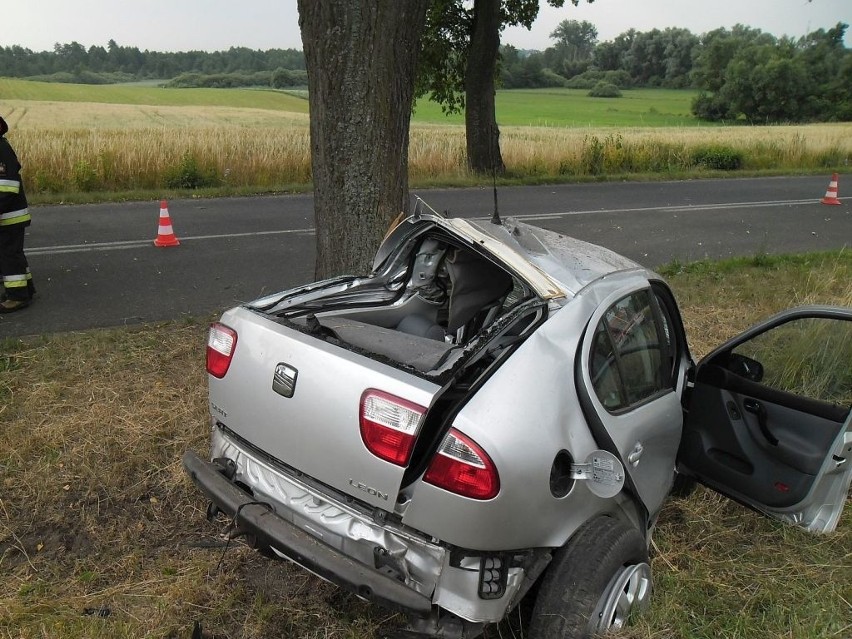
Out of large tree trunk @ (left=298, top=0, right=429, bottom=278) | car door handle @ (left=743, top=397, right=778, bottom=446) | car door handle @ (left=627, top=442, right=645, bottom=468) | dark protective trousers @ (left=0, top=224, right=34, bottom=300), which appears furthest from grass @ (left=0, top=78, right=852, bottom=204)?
car door handle @ (left=627, top=442, right=645, bottom=468)

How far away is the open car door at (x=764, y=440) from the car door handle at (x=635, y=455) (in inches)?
31.3

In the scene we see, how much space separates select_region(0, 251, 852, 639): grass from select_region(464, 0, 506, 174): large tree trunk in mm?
11985

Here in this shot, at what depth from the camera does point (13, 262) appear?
6254 mm

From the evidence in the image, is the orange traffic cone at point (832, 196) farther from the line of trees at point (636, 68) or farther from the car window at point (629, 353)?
the car window at point (629, 353)

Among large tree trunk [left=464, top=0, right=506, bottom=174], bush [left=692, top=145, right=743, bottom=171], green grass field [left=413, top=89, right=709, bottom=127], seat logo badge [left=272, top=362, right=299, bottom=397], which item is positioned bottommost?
seat logo badge [left=272, top=362, right=299, bottom=397]

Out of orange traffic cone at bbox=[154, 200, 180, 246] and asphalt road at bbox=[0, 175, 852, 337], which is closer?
asphalt road at bbox=[0, 175, 852, 337]

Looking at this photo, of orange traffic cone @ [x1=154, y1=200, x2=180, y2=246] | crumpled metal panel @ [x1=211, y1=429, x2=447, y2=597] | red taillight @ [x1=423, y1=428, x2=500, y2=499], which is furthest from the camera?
orange traffic cone @ [x1=154, y1=200, x2=180, y2=246]

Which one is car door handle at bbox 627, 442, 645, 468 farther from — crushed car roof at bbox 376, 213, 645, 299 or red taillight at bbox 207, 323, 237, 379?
red taillight at bbox 207, 323, 237, 379

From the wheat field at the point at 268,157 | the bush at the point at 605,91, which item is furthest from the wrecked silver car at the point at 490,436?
the bush at the point at 605,91

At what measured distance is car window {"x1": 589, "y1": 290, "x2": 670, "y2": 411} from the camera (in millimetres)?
2633

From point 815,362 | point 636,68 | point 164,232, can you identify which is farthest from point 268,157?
point 636,68

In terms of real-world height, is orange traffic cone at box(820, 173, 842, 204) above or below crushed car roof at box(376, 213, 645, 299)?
below

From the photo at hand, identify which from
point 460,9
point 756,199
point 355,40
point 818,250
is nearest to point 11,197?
point 355,40

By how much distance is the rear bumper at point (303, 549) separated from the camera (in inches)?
84.8
